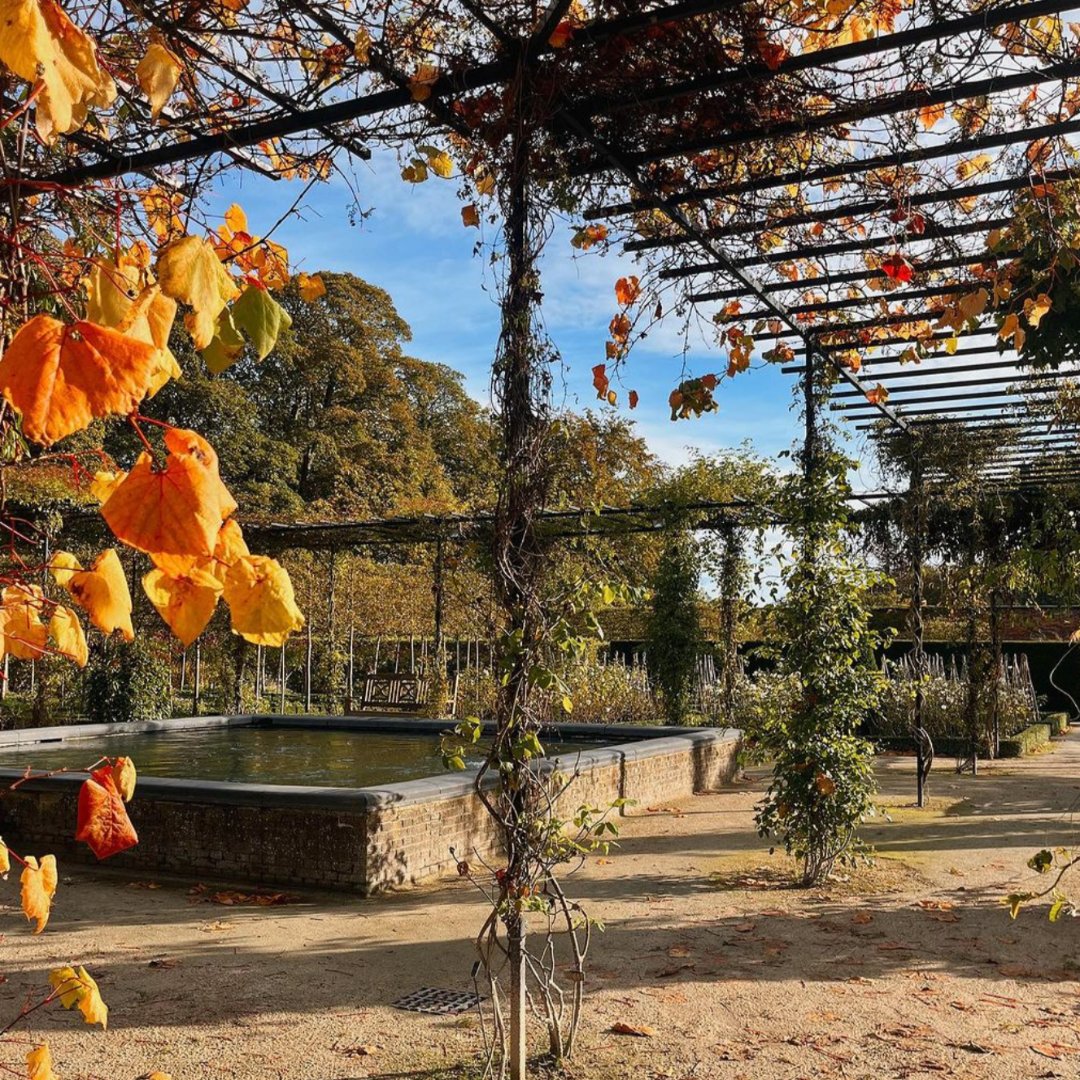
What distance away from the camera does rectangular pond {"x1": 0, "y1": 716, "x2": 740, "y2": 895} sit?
622 centimetres

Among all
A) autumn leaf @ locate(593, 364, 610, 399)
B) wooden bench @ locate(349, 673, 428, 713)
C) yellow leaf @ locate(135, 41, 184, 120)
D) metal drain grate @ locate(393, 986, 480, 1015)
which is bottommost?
metal drain grate @ locate(393, 986, 480, 1015)

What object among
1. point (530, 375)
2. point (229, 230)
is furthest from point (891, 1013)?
point (229, 230)

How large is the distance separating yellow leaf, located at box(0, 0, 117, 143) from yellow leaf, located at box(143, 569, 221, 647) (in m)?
0.43

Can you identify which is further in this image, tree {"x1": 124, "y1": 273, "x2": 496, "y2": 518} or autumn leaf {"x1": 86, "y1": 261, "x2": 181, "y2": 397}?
tree {"x1": 124, "y1": 273, "x2": 496, "y2": 518}

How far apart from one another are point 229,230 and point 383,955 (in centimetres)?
393

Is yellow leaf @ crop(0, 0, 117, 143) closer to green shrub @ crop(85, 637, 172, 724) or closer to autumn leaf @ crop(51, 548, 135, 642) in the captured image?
autumn leaf @ crop(51, 548, 135, 642)

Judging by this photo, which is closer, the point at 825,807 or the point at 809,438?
the point at 825,807

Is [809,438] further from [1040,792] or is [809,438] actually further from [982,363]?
[1040,792]

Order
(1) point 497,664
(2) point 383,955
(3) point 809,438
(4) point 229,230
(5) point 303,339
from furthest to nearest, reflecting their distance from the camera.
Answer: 1. (5) point 303,339
2. (3) point 809,438
3. (2) point 383,955
4. (1) point 497,664
5. (4) point 229,230

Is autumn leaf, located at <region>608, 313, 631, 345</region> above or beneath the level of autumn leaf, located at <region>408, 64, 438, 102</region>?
beneath

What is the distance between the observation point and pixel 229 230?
75.1 inches

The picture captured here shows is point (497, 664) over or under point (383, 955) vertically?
over

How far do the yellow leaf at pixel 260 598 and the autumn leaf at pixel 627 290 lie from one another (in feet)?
15.9

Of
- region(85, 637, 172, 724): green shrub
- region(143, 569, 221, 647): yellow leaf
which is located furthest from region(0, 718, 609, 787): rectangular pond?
region(143, 569, 221, 647): yellow leaf
